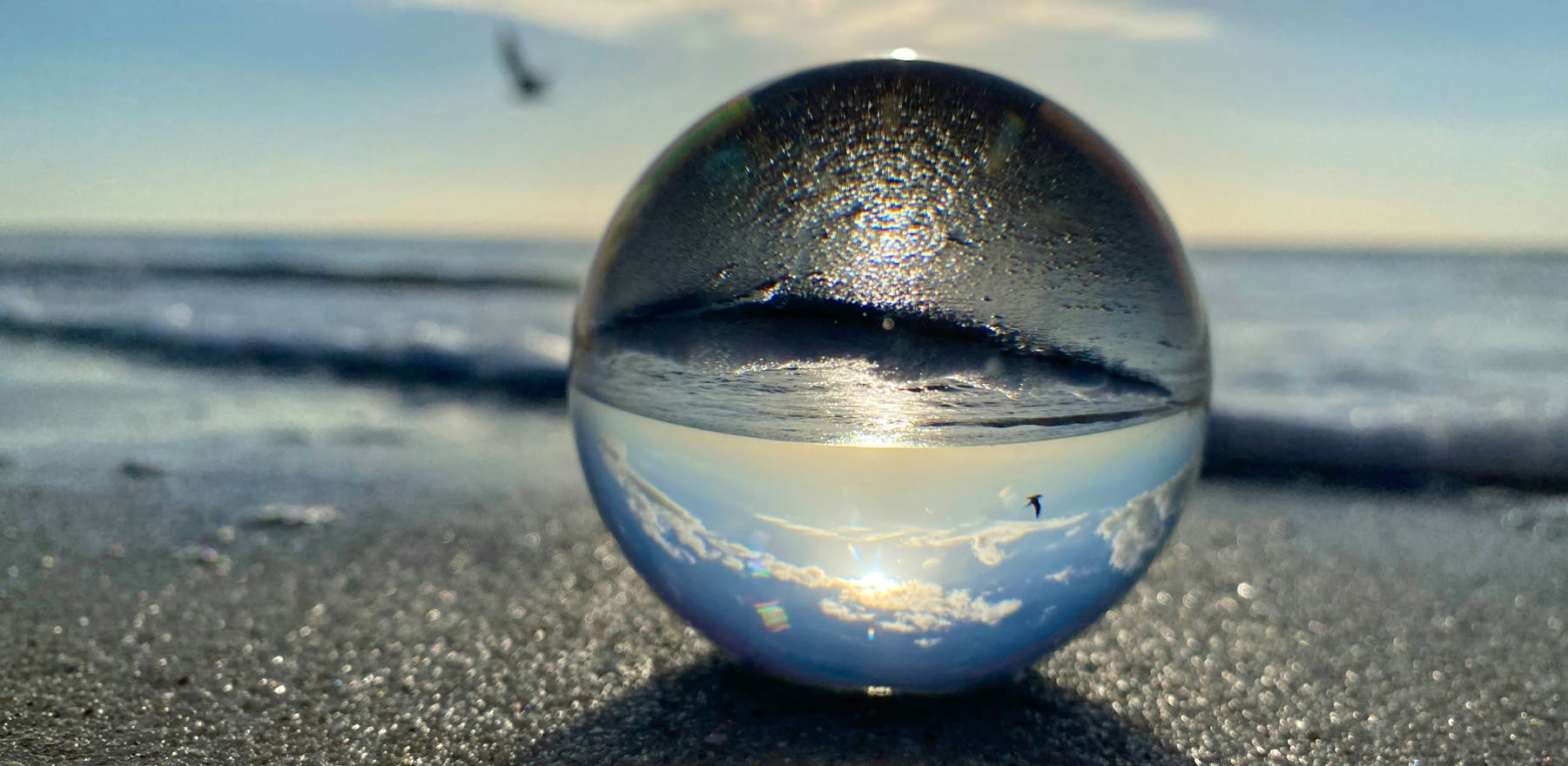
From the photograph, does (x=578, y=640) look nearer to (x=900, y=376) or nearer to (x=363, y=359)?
(x=900, y=376)

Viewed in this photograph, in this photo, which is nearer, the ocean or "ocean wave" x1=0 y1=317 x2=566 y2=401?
the ocean

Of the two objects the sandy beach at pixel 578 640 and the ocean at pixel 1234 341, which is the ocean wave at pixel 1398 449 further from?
the sandy beach at pixel 578 640

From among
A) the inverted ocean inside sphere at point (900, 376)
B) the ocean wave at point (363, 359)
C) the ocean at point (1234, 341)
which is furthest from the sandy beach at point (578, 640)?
the ocean wave at point (363, 359)

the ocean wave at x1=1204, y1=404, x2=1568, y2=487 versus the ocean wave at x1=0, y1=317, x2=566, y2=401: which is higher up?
the ocean wave at x1=1204, y1=404, x2=1568, y2=487

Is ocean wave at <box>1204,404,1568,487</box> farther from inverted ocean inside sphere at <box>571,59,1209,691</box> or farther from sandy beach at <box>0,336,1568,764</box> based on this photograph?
inverted ocean inside sphere at <box>571,59,1209,691</box>

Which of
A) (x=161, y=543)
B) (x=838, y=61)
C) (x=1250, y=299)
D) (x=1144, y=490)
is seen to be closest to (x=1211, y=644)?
(x=1144, y=490)

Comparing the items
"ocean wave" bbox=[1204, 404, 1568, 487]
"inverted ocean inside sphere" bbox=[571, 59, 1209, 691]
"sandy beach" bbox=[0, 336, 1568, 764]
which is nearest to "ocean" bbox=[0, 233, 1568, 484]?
"ocean wave" bbox=[1204, 404, 1568, 487]

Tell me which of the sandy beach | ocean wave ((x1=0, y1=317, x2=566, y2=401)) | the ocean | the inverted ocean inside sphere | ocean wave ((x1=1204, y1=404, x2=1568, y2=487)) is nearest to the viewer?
the inverted ocean inside sphere

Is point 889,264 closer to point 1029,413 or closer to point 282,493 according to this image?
point 1029,413

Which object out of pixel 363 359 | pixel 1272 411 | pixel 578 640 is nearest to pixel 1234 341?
pixel 1272 411
